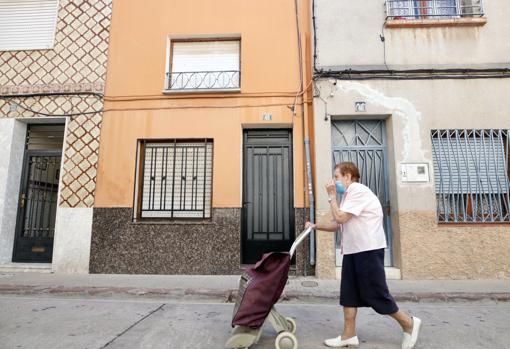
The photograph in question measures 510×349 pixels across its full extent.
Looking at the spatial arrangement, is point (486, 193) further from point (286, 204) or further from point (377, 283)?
point (377, 283)

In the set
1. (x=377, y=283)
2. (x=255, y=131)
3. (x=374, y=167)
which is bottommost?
(x=377, y=283)

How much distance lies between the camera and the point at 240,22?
7.35 metres

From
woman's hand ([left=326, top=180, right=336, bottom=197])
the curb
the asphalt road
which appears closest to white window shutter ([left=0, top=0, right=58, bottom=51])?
the curb

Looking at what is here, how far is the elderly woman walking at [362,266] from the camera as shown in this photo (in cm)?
294

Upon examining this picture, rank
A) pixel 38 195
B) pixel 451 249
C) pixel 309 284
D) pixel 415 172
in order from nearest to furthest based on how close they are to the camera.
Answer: pixel 309 284 < pixel 451 249 < pixel 415 172 < pixel 38 195

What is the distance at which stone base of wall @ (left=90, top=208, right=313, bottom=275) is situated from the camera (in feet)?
21.5

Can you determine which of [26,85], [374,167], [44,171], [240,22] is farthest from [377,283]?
[26,85]

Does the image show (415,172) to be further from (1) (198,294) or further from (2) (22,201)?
(2) (22,201)

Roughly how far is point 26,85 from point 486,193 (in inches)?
382

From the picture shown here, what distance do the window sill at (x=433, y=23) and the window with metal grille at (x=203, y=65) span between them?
322 centimetres

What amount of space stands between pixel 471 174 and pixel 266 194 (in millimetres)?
3923

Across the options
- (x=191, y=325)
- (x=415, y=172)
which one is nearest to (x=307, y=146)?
(x=415, y=172)

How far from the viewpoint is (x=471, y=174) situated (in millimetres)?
6484

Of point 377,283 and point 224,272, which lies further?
point 224,272
